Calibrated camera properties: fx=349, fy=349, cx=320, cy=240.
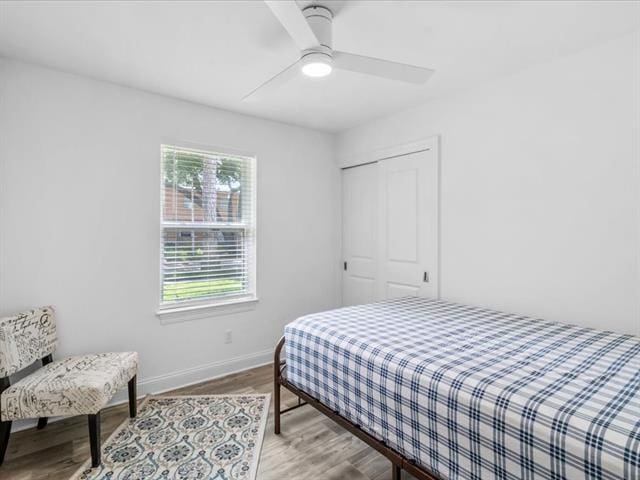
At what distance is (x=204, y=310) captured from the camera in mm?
3152

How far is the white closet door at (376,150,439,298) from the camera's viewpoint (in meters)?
3.12

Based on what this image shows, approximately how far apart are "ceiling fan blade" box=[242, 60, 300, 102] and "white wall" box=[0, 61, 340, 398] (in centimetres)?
115

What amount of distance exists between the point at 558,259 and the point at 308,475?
2065 mm

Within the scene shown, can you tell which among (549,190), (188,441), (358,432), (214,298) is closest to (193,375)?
(214,298)

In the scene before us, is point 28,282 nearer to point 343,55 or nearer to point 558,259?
point 343,55

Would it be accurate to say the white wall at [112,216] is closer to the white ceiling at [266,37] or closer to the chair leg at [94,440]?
the white ceiling at [266,37]

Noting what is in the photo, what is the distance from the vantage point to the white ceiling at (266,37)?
179 cm

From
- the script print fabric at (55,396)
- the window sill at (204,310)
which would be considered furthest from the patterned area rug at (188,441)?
the window sill at (204,310)

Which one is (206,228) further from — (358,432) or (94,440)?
(358,432)

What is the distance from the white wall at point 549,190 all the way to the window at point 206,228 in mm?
1838

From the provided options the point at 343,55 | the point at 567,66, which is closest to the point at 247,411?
the point at 343,55

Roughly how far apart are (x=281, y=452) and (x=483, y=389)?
133cm

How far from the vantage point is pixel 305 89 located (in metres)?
2.81

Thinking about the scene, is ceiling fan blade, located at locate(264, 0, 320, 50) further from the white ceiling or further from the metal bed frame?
the metal bed frame
